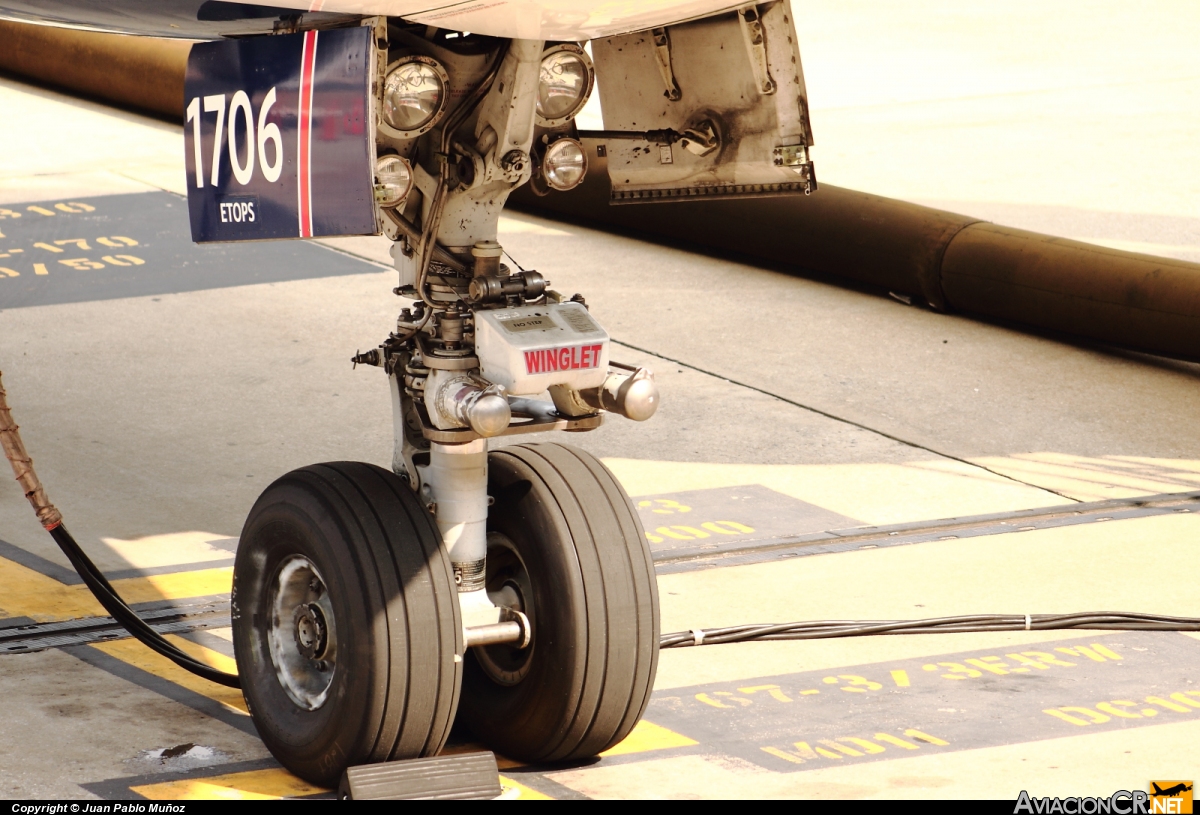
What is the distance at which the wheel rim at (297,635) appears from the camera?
5027 mm

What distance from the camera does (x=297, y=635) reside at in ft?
16.6

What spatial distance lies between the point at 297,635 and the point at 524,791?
78cm

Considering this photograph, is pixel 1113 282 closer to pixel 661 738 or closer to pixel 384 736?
pixel 661 738

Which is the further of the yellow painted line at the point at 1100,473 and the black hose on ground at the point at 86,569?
the yellow painted line at the point at 1100,473

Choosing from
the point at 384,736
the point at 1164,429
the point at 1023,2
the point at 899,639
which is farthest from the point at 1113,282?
the point at 1023,2

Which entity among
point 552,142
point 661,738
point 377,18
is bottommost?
point 661,738

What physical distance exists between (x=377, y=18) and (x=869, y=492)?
4.15 metres

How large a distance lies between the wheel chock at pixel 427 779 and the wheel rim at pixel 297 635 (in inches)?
14.0

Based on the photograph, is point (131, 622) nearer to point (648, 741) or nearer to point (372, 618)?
point (372, 618)

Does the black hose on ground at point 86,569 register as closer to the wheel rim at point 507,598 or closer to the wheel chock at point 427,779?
the wheel rim at point 507,598

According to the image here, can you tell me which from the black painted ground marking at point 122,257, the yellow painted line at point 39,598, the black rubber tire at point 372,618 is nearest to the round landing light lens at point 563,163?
the black rubber tire at point 372,618

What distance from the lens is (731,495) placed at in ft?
26.1

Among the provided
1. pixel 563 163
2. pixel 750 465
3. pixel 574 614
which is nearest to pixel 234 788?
pixel 574 614

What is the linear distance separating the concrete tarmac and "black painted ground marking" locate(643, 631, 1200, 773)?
13 mm
